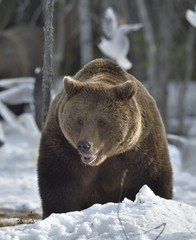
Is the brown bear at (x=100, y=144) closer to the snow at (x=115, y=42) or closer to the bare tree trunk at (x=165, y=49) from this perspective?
the snow at (x=115, y=42)

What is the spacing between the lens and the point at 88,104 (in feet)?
18.7

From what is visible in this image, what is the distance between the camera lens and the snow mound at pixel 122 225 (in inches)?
172

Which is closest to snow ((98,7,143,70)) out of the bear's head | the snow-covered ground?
the bear's head

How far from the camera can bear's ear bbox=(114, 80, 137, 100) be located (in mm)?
5727

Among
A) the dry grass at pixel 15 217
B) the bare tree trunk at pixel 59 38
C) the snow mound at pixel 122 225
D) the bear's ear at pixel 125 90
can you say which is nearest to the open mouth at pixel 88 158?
the bear's ear at pixel 125 90

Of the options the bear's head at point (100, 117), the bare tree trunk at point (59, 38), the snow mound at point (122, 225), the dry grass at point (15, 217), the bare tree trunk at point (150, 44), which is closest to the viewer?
the snow mound at point (122, 225)

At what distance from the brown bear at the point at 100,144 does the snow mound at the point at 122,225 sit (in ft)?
2.84

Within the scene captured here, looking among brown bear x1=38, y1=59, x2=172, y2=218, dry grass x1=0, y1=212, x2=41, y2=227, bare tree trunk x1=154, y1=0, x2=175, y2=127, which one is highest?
brown bear x1=38, y1=59, x2=172, y2=218

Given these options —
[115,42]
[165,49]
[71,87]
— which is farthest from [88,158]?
[165,49]

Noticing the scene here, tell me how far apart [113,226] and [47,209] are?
1.86m

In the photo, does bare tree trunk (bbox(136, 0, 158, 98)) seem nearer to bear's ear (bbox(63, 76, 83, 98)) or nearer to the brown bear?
the brown bear

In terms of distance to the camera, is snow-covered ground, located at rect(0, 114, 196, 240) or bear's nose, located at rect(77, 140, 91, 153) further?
bear's nose, located at rect(77, 140, 91, 153)

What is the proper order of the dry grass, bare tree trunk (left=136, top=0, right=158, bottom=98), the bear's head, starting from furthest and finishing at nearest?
bare tree trunk (left=136, top=0, right=158, bottom=98), the dry grass, the bear's head

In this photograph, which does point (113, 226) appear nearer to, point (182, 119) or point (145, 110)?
point (145, 110)
